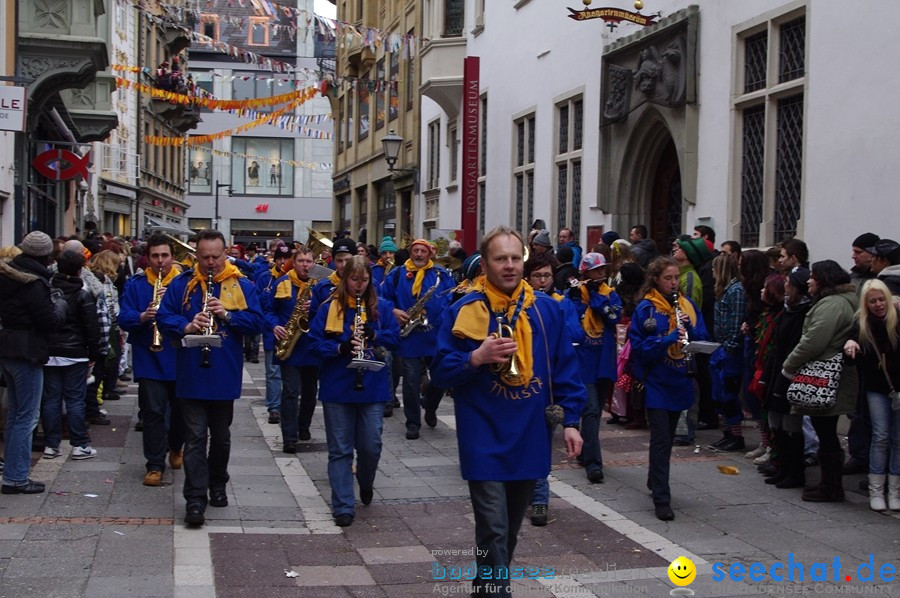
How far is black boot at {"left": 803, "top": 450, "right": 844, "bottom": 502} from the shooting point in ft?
26.3

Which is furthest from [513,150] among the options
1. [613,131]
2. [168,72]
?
[168,72]

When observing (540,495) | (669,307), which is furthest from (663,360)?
(540,495)

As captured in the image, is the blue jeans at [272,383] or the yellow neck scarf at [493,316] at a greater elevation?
the yellow neck scarf at [493,316]

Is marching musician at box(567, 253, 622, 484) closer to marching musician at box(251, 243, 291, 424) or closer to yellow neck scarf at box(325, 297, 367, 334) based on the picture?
yellow neck scarf at box(325, 297, 367, 334)

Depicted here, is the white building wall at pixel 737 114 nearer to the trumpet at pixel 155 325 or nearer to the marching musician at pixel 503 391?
the marching musician at pixel 503 391

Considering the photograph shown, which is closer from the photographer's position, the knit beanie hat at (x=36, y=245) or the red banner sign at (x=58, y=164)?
the knit beanie hat at (x=36, y=245)

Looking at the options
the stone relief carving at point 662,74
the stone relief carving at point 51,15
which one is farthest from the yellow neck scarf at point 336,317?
the stone relief carving at point 51,15

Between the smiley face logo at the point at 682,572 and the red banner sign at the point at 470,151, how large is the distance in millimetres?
17433

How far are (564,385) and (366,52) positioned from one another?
99.0 feet

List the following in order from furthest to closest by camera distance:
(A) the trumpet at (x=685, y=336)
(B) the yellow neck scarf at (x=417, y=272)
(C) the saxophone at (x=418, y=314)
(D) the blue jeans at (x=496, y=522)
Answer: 1. (B) the yellow neck scarf at (x=417, y=272)
2. (C) the saxophone at (x=418, y=314)
3. (A) the trumpet at (x=685, y=336)
4. (D) the blue jeans at (x=496, y=522)

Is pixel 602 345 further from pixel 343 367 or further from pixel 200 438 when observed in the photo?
pixel 200 438

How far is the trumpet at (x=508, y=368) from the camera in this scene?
16.8 feet

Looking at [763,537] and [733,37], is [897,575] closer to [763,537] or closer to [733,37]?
[763,537]

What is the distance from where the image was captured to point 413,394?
1125cm
